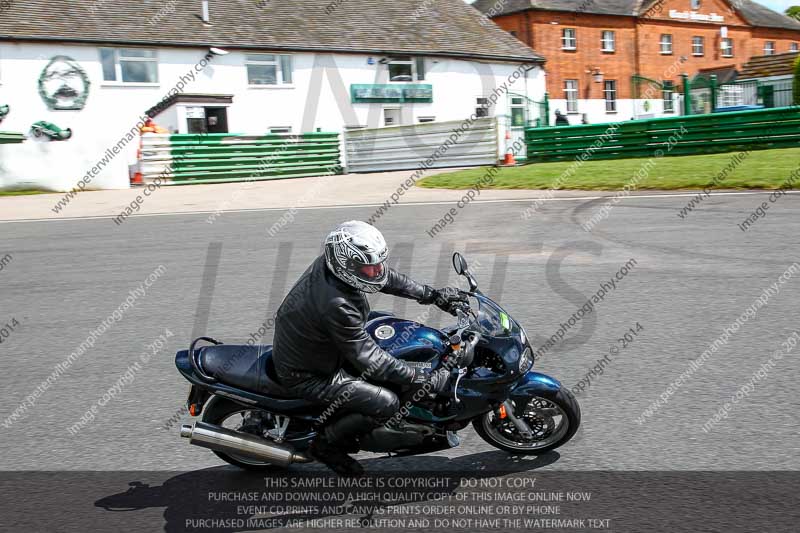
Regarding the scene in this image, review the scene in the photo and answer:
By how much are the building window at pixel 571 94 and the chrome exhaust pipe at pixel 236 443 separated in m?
49.1

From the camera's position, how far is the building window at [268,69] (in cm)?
3384

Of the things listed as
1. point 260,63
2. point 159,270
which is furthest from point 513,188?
point 260,63

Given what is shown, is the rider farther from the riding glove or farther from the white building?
the white building

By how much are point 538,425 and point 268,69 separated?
104ft

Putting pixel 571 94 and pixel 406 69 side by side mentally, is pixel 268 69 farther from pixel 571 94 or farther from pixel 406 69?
pixel 571 94

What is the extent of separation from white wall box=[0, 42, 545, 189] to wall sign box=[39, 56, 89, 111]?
208 mm

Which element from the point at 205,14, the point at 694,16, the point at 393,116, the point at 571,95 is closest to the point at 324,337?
the point at 205,14

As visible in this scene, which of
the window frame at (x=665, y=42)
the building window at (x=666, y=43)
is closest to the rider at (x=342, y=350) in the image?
the window frame at (x=665, y=42)

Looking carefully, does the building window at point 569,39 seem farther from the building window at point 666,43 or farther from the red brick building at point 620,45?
the building window at point 666,43

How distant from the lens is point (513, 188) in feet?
64.9

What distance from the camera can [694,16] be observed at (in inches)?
2269

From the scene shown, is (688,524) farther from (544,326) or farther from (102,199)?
(102,199)

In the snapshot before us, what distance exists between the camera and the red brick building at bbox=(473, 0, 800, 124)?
1991 inches

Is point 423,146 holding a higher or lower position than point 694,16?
lower
